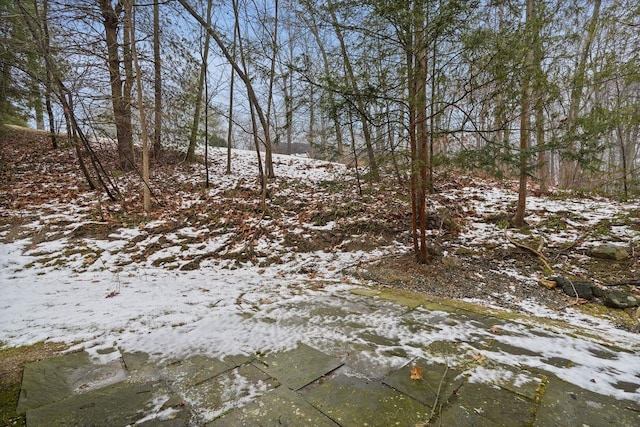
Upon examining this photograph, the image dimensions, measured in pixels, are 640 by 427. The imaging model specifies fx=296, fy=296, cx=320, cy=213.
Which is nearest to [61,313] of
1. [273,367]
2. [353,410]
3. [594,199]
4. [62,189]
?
[273,367]

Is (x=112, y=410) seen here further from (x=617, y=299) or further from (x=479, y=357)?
(x=617, y=299)

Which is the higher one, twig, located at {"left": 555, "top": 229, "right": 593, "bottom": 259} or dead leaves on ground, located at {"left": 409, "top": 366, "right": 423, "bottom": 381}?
twig, located at {"left": 555, "top": 229, "right": 593, "bottom": 259}

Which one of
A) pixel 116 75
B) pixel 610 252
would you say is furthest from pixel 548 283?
pixel 116 75

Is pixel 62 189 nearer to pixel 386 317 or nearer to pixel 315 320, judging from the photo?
pixel 315 320

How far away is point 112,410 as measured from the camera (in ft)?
5.38

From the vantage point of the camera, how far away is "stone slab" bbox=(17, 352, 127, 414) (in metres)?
1.75

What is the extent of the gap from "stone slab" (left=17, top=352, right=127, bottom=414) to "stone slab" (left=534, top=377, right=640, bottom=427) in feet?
8.52

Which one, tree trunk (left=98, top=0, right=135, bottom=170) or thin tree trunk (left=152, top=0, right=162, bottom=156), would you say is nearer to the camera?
tree trunk (left=98, top=0, right=135, bottom=170)

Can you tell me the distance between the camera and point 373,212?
21.8ft

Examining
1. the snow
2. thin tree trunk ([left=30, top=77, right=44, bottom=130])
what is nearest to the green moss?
the snow

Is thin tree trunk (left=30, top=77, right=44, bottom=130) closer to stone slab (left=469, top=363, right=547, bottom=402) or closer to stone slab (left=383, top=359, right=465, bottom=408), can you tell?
stone slab (left=383, top=359, right=465, bottom=408)

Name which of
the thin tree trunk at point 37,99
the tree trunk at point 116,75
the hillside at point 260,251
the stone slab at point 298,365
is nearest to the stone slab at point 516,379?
the stone slab at point 298,365

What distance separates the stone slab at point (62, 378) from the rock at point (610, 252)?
6.10 m

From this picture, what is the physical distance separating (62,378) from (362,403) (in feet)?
6.47
